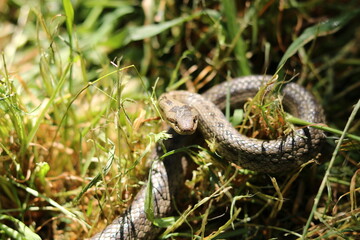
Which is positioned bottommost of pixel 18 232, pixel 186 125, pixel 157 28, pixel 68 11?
pixel 18 232

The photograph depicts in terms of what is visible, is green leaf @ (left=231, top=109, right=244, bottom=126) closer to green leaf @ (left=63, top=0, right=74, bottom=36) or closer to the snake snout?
the snake snout

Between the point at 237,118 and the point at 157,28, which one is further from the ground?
the point at 157,28

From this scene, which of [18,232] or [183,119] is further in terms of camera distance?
[183,119]

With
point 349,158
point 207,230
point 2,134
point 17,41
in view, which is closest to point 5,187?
point 2,134

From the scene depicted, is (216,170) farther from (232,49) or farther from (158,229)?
(232,49)

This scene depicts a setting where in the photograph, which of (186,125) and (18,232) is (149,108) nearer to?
(186,125)

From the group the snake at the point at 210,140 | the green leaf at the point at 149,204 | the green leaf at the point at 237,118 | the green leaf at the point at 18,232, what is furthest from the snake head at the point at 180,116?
the green leaf at the point at 18,232

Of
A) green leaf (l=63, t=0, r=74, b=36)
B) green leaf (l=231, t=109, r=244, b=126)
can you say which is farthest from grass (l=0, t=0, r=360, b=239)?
green leaf (l=231, t=109, r=244, b=126)

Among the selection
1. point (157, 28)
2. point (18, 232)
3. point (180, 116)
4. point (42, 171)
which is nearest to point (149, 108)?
point (180, 116)
